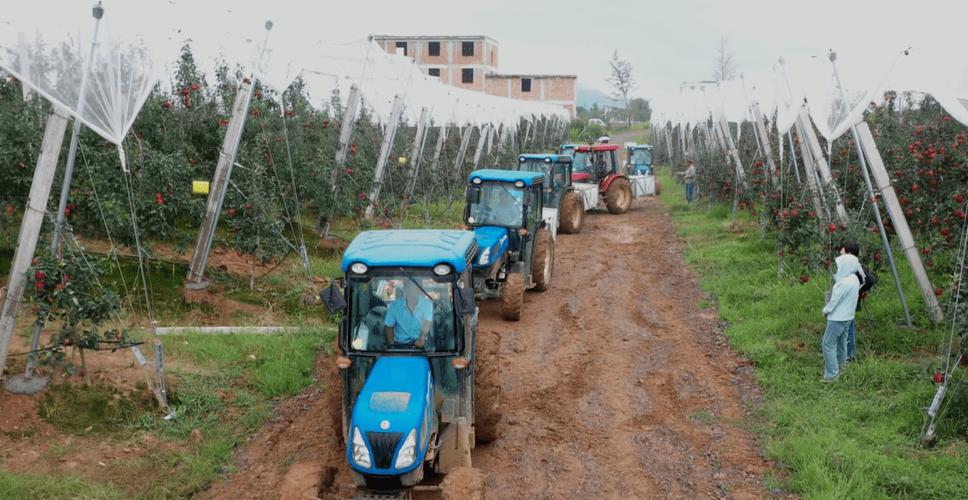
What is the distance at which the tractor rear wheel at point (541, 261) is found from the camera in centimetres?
1166

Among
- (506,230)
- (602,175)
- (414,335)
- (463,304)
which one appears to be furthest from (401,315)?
(602,175)

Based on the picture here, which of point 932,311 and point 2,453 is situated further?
point 932,311

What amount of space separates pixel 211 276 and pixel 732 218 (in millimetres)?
12019

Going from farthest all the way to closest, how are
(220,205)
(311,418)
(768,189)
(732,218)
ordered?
(732,218), (768,189), (220,205), (311,418)

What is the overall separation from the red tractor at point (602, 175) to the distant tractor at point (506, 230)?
9.03 m

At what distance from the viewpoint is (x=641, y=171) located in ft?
84.0

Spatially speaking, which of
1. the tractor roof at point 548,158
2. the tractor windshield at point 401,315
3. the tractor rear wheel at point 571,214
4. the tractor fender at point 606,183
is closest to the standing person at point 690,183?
the tractor fender at point 606,183

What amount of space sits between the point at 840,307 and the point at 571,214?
387 inches

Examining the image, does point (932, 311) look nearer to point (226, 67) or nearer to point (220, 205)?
point (220, 205)

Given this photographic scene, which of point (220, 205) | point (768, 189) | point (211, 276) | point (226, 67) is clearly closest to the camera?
point (220, 205)

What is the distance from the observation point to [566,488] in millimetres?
5883

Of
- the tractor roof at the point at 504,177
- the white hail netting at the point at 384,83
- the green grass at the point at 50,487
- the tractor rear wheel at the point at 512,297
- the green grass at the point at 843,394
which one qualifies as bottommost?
the green grass at the point at 50,487

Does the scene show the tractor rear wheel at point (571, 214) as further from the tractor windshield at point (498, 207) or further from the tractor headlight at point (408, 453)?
the tractor headlight at point (408, 453)

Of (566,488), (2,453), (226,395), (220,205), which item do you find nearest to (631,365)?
(566,488)
